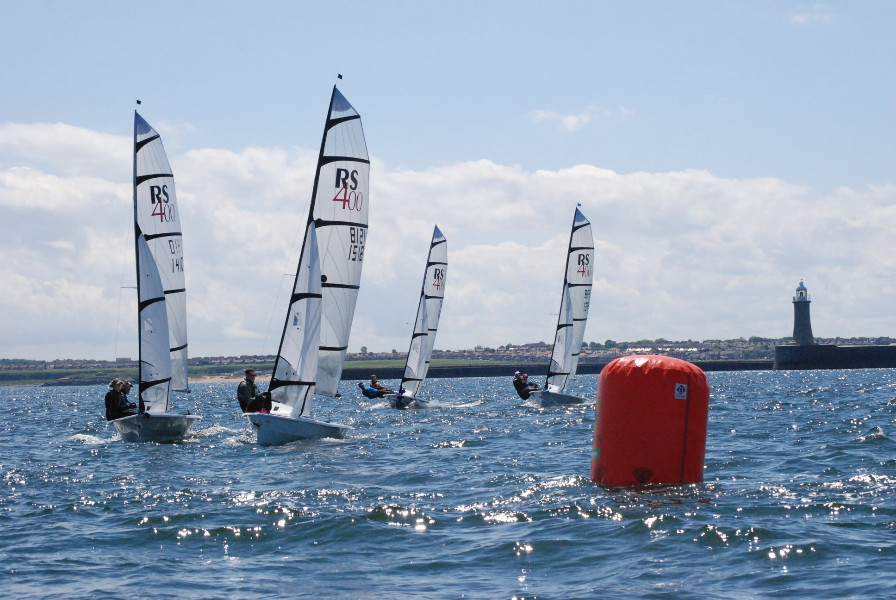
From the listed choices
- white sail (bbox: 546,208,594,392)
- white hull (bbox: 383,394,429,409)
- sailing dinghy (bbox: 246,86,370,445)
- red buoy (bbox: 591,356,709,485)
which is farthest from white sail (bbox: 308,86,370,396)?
white sail (bbox: 546,208,594,392)

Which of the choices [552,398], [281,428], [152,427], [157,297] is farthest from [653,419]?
[552,398]

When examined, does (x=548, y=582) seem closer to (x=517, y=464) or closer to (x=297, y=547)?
(x=297, y=547)

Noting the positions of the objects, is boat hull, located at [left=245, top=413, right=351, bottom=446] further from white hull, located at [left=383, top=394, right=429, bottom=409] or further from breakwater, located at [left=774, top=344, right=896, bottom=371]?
breakwater, located at [left=774, top=344, right=896, bottom=371]

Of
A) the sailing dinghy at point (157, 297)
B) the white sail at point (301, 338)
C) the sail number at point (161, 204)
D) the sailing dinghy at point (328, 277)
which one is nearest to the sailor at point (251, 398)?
the sailing dinghy at point (328, 277)

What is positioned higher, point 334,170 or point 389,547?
point 334,170

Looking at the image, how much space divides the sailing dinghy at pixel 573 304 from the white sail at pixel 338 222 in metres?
15.8

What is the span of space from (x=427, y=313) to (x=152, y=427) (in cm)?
2126

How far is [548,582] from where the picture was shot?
28.2 feet

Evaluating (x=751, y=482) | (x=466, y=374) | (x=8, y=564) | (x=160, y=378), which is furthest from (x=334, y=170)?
(x=466, y=374)

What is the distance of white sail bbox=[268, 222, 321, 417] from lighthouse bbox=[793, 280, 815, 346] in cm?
10802

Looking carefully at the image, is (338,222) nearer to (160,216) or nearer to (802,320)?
(160,216)

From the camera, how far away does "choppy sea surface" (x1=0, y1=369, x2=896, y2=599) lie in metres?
8.62

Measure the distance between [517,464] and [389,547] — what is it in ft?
21.5

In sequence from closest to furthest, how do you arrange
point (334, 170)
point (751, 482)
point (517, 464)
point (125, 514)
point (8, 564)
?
point (8, 564) < point (125, 514) < point (751, 482) < point (517, 464) < point (334, 170)
